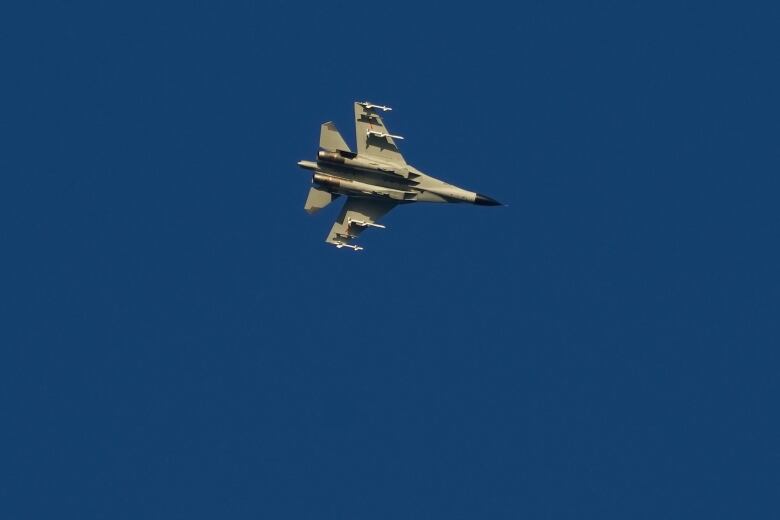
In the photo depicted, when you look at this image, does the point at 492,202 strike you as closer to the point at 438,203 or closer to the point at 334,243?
the point at 438,203

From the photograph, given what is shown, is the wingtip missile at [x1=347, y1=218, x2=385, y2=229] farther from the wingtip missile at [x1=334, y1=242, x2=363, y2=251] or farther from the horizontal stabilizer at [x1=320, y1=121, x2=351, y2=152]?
the horizontal stabilizer at [x1=320, y1=121, x2=351, y2=152]

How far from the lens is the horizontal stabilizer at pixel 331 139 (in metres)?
102

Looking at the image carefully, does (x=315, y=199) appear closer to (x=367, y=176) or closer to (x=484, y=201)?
(x=367, y=176)

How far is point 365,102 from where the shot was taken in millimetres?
102875

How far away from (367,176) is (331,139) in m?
3.80

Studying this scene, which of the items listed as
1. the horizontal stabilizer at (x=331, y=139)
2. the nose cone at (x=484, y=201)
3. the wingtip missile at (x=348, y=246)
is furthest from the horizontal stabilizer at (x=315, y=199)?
the nose cone at (x=484, y=201)

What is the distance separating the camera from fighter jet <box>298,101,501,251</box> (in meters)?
103

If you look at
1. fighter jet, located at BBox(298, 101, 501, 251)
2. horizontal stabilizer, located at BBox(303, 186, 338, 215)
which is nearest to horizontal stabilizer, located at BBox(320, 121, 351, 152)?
fighter jet, located at BBox(298, 101, 501, 251)

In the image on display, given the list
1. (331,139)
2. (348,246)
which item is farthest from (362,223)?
(331,139)

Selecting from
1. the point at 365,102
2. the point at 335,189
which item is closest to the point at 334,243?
the point at 335,189

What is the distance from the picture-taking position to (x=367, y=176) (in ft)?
339

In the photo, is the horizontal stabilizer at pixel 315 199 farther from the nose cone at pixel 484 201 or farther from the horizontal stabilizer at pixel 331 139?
the nose cone at pixel 484 201

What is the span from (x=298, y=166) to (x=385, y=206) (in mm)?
7352

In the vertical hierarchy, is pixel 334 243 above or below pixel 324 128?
below
